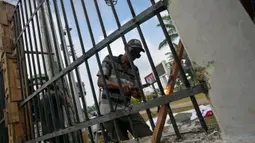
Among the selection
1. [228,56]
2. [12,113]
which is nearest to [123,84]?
[228,56]

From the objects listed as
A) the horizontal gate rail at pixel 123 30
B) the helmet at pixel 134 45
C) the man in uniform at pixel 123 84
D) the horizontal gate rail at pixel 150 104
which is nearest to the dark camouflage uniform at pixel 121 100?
the man in uniform at pixel 123 84

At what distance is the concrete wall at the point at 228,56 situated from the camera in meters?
0.78

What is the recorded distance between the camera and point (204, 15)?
878mm

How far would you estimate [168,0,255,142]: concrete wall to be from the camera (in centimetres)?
78

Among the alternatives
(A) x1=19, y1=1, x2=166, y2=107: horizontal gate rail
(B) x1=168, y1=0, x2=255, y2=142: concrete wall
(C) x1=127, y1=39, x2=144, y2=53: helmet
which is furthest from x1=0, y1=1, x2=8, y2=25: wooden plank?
(B) x1=168, y1=0, x2=255, y2=142: concrete wall

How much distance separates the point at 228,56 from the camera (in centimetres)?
82

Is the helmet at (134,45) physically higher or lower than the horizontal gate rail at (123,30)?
higher

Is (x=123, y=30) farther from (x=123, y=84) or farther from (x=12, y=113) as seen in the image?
(x=12, y=113)

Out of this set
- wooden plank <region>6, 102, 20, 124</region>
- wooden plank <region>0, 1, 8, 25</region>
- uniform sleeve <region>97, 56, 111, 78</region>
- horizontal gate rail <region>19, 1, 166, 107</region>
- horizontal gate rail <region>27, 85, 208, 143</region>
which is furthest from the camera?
wooden plank <region>0, 1, 8, 25</region>

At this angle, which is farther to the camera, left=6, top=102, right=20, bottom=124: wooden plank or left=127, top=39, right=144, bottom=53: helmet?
left=6, top=102, right=20, bottom=124: wooden plank

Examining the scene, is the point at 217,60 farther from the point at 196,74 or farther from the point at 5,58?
the point at 5,58

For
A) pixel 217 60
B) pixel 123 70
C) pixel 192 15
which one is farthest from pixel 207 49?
pixel 123 70

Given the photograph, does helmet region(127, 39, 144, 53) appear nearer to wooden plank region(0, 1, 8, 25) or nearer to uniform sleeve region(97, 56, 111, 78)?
uniform sleeve region(97, 56, 111, 78)

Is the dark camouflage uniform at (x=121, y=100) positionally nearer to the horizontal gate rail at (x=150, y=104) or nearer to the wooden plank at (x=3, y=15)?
the horizontal gate rail at (x=150, y=104)
